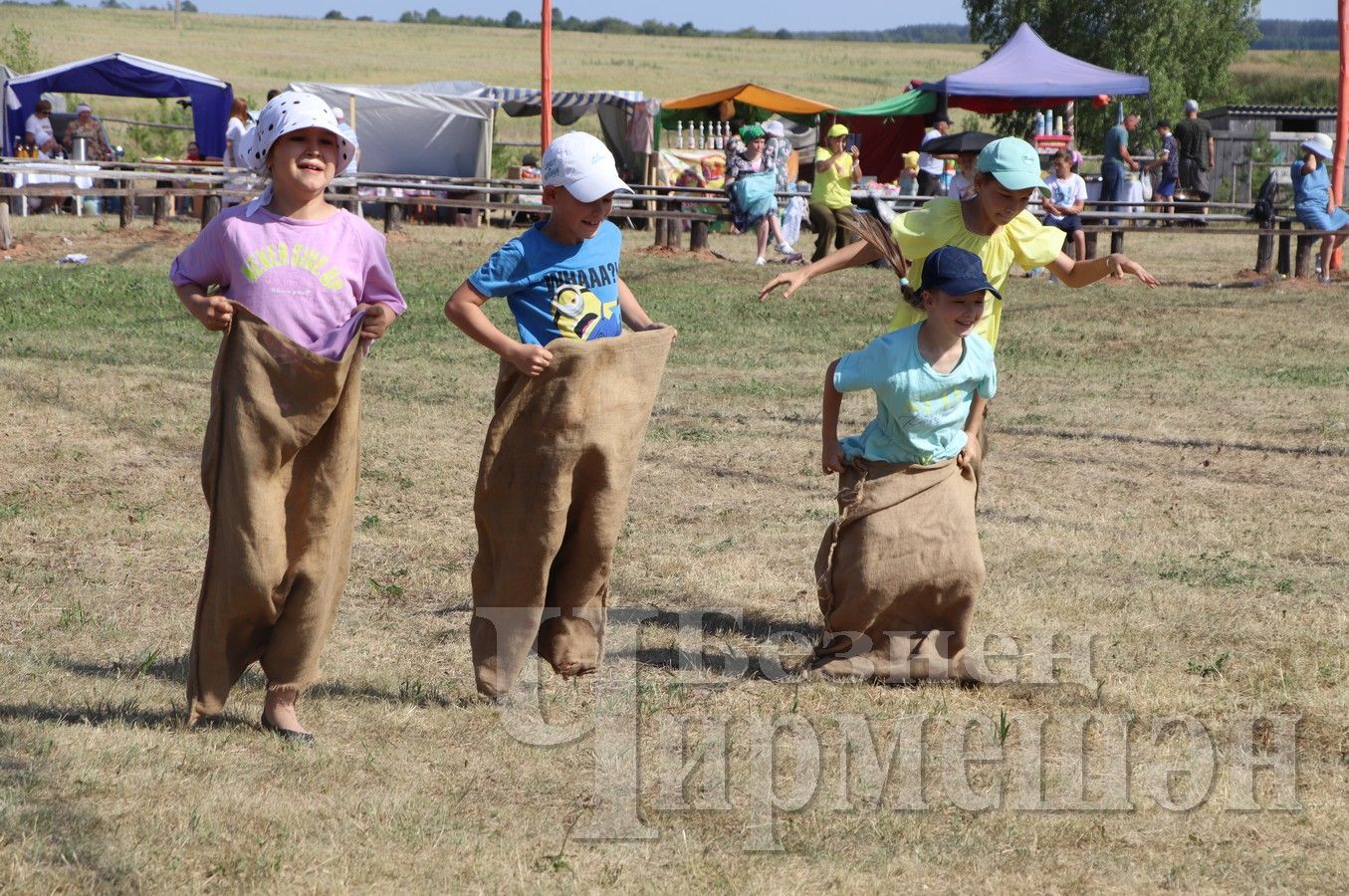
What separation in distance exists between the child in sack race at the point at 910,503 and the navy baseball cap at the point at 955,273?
1 cm

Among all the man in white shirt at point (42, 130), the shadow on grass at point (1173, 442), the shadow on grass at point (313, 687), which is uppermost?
the man in white shirt at point (42, 130)

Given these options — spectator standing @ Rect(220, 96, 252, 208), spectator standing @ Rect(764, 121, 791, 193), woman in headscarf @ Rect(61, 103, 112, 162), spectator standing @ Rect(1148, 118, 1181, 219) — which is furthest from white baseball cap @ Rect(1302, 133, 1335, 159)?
woman in headscarf @ Rect(61, 103, 112, 162)

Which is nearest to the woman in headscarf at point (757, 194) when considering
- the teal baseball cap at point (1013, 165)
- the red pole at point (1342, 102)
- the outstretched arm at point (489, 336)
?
the red pole at point (1342, 102)

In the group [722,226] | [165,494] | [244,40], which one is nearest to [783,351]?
[165,494]

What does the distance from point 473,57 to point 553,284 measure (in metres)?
83.6

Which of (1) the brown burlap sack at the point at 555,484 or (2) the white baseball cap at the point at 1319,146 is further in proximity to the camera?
(2) the white baseball cap at the point at 1319,146

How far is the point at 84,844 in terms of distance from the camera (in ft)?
13.0

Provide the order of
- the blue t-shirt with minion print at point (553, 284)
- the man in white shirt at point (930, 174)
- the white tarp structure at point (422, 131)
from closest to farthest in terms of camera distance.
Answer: the blue t-shirt with minion print at point (553, 284), the man in white shirt at point (930, 174), the white tarp structure at point (422, 131)

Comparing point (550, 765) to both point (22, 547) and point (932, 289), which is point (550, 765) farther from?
point (22, 547)

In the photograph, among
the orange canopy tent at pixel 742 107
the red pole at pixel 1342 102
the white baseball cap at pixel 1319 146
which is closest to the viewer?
the white baseball cap at pixel 1319 146

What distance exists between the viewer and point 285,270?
4.55 m

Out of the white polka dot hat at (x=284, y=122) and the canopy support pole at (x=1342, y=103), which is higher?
the canopy support pole at (x=1342, y=103)

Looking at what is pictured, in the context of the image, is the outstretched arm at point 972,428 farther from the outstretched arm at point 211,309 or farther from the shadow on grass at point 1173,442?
the shadow on grass at point 1173,442

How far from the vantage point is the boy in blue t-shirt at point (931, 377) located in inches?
208
